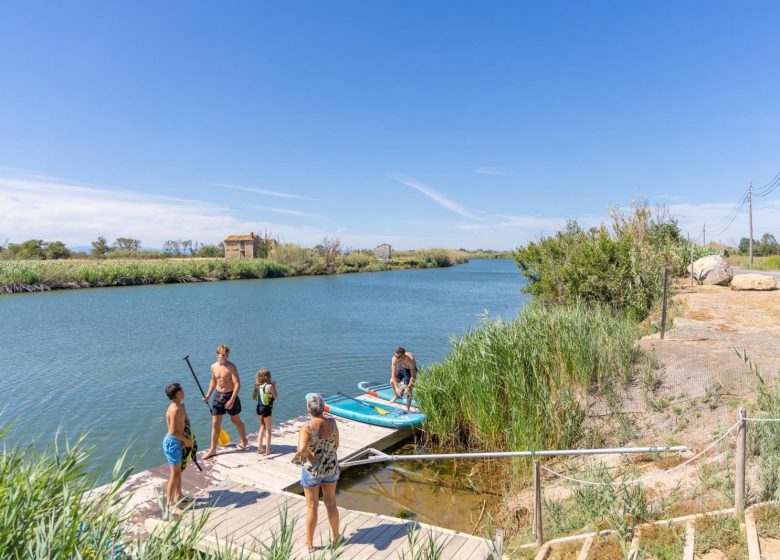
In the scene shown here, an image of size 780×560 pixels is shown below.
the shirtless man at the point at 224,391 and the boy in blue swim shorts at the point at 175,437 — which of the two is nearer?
the boy in blue swim shorts at the point at 175,437

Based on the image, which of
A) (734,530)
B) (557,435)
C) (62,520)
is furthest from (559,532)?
(62,520)

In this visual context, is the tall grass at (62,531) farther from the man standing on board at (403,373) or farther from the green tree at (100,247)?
the green tree at (100,247)

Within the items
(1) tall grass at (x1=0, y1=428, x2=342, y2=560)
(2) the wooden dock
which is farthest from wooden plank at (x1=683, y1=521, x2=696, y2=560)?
Result: (1) tall grass at (x1=0, y1=428, x2=342, y2=560)

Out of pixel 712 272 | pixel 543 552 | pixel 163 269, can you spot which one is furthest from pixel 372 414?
pixel 163 269

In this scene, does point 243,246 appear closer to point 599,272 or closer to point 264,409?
point 599,272

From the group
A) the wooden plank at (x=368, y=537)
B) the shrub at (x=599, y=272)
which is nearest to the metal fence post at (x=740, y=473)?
the wooden plank at (x=368, y=537)

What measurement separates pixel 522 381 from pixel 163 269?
149 feet

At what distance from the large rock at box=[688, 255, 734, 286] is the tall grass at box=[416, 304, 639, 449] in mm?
15458

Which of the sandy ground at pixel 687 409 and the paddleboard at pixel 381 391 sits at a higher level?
the sandy ground at pixel 687 409

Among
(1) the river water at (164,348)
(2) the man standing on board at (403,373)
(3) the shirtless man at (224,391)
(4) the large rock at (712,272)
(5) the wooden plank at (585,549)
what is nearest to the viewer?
(5) the wooden plank at (585,549)

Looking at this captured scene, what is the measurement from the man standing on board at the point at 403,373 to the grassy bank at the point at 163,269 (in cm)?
3885

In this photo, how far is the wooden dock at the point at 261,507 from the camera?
4.97 metres

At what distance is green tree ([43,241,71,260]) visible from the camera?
6050 centimetres

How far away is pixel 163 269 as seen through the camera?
152 ft
